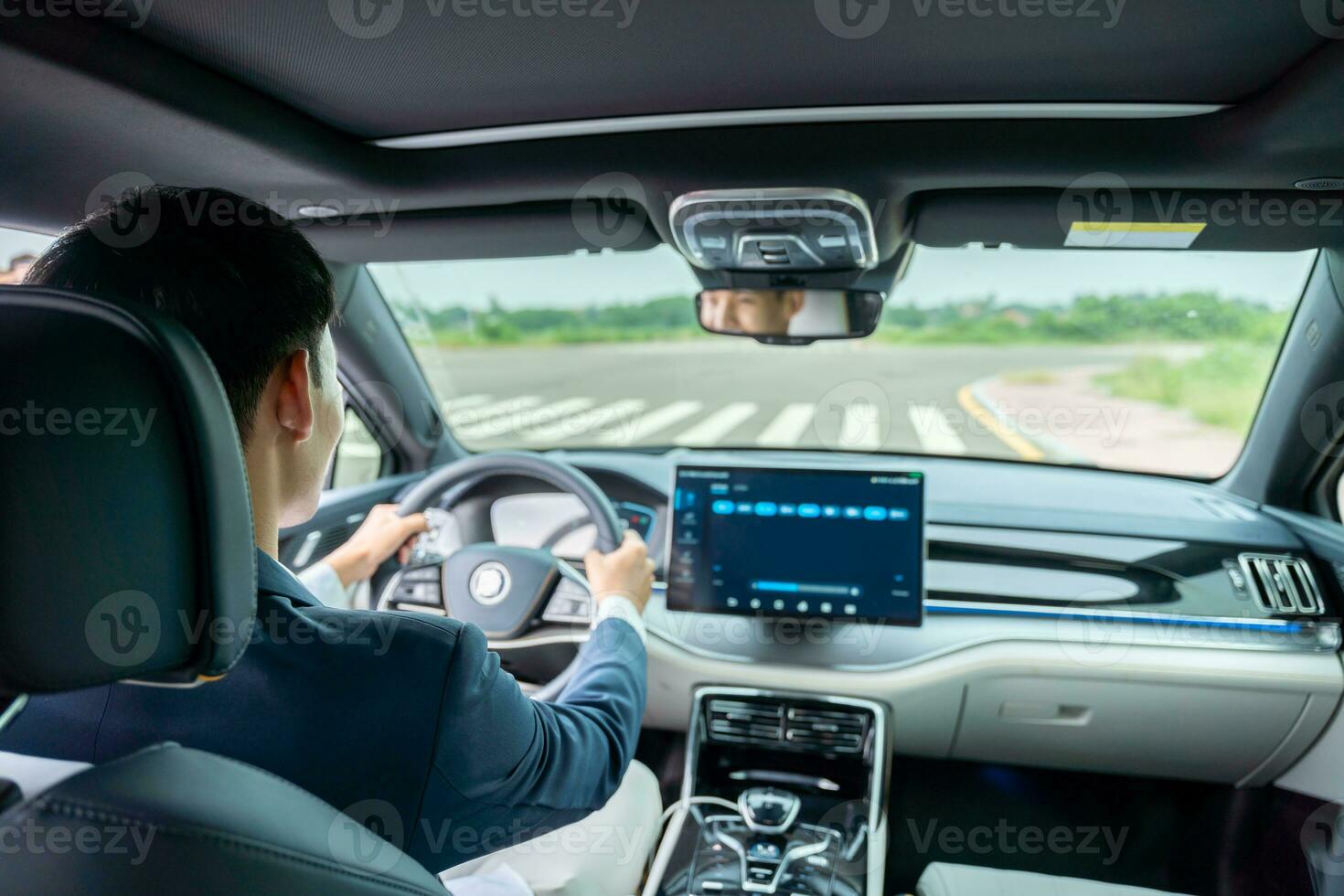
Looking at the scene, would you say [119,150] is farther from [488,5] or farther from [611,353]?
[611,353]

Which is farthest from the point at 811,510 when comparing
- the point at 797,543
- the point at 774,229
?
the point at 774,229

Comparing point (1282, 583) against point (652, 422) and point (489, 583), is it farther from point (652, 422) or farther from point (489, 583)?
point (652, 422)

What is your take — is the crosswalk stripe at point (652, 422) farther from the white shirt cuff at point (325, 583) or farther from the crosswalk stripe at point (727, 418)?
the white shirt cuff at point (325, 583)

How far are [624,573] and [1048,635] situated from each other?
146 cm

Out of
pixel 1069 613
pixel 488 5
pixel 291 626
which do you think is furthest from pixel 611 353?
pixel 291 626

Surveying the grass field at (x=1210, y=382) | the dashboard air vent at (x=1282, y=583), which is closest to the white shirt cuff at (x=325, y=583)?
the dashboard air vent at (x=1282, y=583)

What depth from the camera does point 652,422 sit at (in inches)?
→ 274

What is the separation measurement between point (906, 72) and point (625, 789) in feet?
6.71

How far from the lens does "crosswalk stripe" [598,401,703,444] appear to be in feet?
12.8

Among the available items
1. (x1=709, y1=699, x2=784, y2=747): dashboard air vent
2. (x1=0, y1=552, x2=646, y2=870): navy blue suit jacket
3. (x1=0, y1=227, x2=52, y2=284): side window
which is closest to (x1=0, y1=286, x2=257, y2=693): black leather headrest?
(x1=0, y1=552, x2=646, y2=870): navy blue suit jacket

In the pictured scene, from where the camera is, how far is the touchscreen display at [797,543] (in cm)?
253

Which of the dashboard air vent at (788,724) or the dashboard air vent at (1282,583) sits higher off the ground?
the dashboard air vent at (1282,583)

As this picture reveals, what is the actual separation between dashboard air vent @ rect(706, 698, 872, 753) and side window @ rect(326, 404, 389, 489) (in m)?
1.69

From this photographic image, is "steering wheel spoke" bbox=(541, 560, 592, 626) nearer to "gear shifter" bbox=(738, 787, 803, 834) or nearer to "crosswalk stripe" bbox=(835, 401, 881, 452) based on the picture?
"gear shifter" bbox=(738, 787, 803, 834)
